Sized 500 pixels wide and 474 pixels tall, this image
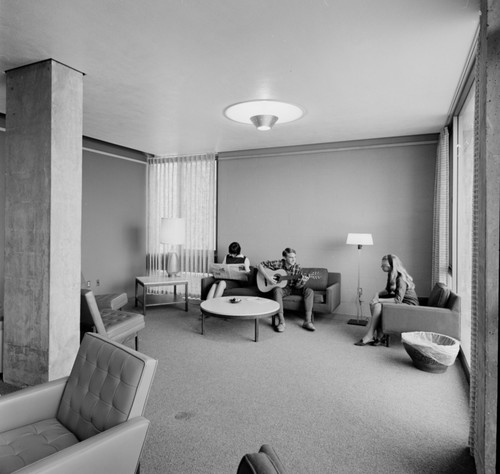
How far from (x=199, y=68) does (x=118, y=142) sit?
3651 mm

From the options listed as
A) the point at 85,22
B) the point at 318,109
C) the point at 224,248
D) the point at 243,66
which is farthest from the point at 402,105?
the point at 224,248

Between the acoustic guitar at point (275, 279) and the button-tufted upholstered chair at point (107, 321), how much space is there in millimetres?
2243

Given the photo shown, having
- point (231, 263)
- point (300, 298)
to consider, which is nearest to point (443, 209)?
point (300, 298)

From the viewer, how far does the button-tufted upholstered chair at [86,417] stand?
1.55 metres

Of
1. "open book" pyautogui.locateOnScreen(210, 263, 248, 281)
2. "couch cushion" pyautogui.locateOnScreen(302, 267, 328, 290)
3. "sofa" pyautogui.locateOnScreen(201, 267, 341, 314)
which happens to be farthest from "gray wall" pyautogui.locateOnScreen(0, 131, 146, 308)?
"couch cushion" pyautogui.locateOnScreen(302, 267, 328, 290)

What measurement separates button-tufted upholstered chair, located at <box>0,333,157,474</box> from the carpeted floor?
60cm

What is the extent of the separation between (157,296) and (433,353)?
5195 millimetres

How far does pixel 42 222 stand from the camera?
3.31m

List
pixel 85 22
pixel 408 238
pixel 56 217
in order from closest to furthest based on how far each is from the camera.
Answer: pixel 85 22 < pixel 56 217 < pixel 408 238

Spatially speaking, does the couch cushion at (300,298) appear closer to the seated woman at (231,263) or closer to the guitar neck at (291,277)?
the guitar neck at (291,277)

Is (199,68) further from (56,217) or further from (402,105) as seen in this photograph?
(402,105)

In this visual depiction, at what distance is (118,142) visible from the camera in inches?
259

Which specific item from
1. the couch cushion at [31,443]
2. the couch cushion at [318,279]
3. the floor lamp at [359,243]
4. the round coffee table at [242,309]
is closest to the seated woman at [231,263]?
the round coffee table at [242,309]

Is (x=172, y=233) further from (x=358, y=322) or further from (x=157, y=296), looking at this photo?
(x=358, y=322)
